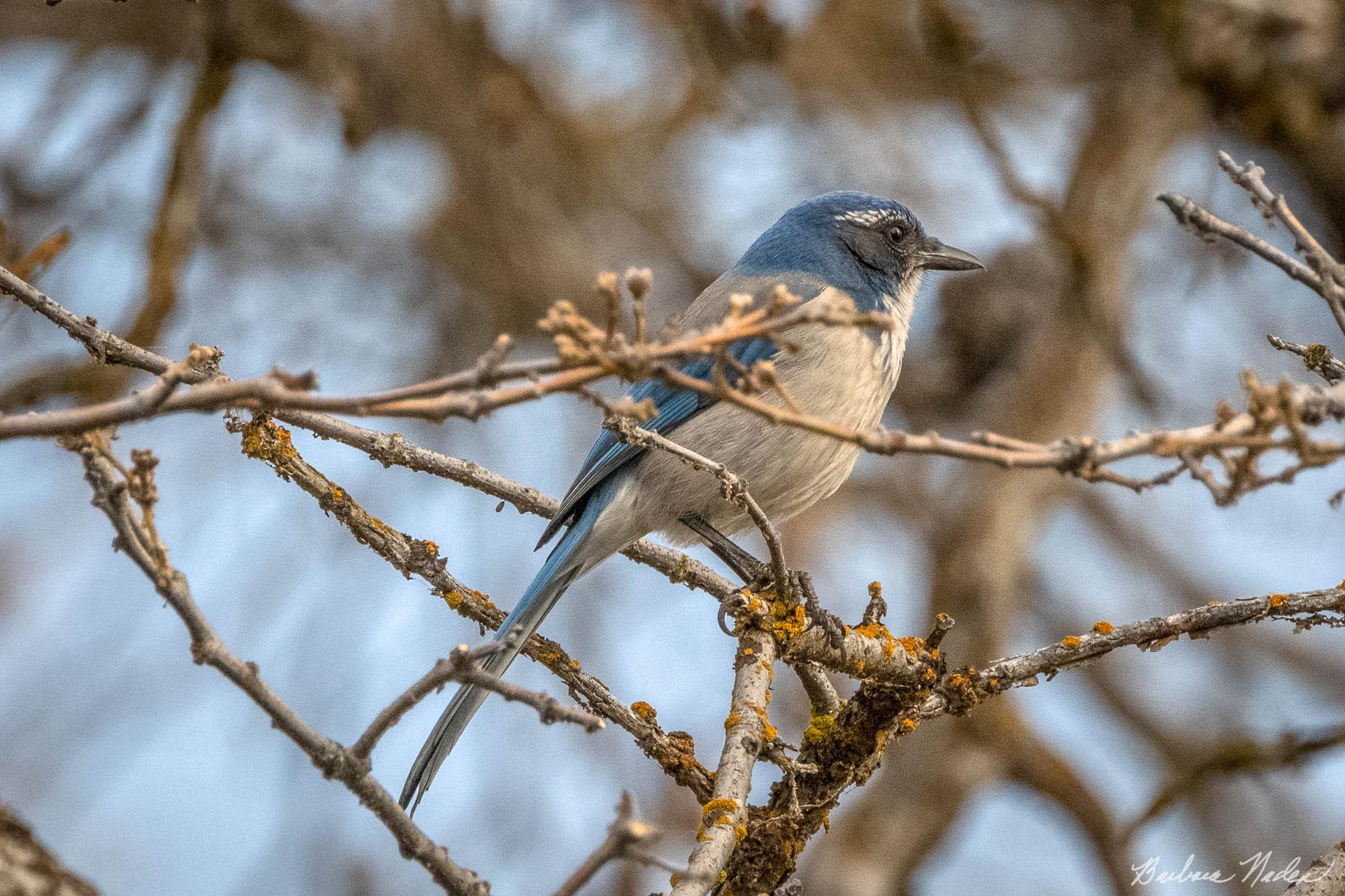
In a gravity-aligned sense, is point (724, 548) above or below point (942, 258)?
below

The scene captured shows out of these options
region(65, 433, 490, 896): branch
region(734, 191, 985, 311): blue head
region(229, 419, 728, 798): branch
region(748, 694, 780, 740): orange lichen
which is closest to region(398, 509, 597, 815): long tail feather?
region(229, 419, 728, 798): branch

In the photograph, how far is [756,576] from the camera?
152 inches

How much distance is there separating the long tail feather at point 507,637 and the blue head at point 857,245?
1.63m

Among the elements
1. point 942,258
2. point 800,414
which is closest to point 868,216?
point 942,258

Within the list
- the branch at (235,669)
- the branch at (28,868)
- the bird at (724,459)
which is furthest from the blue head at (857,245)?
the branch at (28,868)

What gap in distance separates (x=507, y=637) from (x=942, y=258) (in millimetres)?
2811

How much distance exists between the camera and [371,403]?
5.94ft

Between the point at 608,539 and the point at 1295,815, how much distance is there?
17.0 ft

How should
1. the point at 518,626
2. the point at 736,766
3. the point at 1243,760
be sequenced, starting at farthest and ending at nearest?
the point at 1243,760, the point at 518,626, the point at 736,766

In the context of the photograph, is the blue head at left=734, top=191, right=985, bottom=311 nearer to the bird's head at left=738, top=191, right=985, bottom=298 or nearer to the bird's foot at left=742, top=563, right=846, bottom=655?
the bird's head at left=738, top=191, right=985, bottom=298

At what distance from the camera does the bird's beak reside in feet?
18.1

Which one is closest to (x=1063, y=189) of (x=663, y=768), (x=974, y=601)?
(x=974, y=601)

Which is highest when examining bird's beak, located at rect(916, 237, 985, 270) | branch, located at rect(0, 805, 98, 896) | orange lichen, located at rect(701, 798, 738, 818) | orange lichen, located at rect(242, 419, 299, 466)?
bird's beak, located at rect(916, 237, 985, 270)

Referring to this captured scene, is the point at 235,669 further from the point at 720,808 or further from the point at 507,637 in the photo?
the point at 507,637
